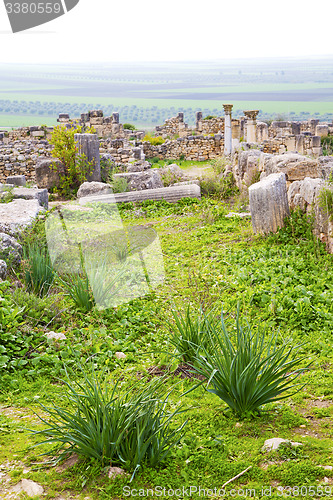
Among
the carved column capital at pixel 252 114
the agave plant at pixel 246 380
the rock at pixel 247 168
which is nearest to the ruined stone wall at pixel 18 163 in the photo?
the rock at pixel 247 168

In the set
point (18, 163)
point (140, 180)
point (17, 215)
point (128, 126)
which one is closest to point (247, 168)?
point (140, 180)

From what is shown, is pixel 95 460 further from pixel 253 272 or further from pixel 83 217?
pixel 83 217

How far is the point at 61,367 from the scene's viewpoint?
14.0 feet

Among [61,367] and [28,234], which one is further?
[28,234]

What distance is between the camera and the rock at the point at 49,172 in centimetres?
1350

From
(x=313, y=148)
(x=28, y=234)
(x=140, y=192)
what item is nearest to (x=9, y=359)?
(x=28, y=234)

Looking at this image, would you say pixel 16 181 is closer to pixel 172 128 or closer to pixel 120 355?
pixel 120 355

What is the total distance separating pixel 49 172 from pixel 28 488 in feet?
38.4

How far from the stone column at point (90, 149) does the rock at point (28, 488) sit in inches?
461

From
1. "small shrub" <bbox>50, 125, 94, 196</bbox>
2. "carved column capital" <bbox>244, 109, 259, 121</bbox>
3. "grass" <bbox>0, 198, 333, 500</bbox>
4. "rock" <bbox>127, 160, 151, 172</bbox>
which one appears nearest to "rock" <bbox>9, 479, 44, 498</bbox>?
"grass" <bbox>0, 198, 333, 500</bbox>

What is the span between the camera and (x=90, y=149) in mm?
13789

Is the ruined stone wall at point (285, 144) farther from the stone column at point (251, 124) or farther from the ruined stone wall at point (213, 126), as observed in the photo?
the ruined stone wall at point (213, 126)

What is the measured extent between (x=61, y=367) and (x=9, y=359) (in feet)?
1.49

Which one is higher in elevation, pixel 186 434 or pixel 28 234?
pixel 28 234
